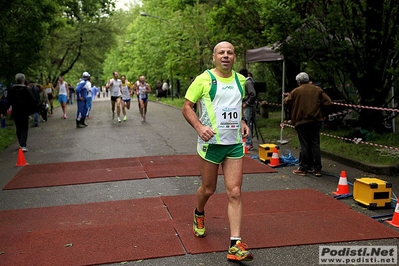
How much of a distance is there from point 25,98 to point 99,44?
36311 mm

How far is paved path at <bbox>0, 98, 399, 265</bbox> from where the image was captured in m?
5.43

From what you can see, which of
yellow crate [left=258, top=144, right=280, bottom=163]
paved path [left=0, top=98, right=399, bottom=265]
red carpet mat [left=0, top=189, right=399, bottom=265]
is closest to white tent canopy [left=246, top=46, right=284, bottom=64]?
paved path [left=0, top=98, right=399, bottom=265]

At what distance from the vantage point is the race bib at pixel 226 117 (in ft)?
17.8

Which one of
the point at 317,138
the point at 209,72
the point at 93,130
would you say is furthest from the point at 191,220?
the point at 93,130

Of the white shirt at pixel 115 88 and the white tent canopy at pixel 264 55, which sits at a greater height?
the white tent canopy at pixel 264 55

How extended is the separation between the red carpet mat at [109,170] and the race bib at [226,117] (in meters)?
4.67

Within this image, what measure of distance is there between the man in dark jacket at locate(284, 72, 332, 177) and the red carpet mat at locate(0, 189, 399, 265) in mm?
1753

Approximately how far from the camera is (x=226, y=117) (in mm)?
5430

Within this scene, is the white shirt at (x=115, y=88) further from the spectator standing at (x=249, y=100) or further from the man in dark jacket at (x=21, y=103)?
the spectator standing at (x=249, y=100)

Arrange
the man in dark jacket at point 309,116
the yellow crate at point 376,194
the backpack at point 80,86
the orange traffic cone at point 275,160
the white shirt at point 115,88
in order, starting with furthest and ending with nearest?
the white shirt at point 115,88
the backpack at point 80,86
the orange traffic cone at point 275,160
the man in dark jacket at point 309,116
the yellow crate at point 376,194

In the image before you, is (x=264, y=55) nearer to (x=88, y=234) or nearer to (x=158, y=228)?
(x=158, y=228)

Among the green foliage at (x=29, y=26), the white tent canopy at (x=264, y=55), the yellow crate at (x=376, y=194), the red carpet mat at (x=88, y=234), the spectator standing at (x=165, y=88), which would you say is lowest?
the spectator standing at (x=165, y=88)

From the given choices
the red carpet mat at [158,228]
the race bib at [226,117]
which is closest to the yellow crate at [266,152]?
the red carpet mat at [158,228]

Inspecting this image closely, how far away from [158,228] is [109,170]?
461 centimetres
